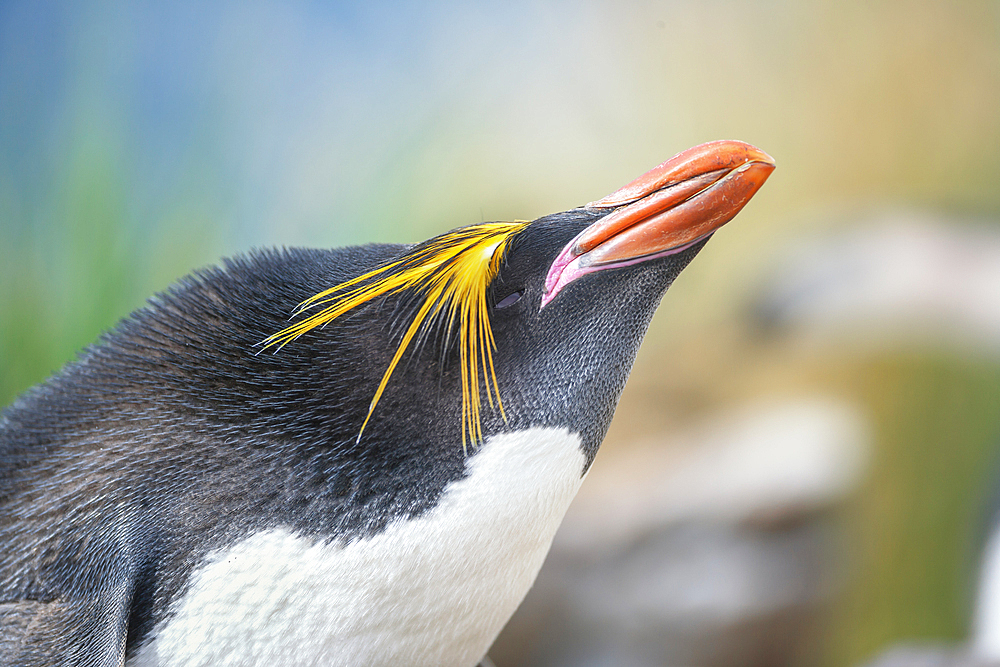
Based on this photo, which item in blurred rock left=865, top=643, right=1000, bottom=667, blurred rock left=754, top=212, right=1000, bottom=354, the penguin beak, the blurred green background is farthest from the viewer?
blurred rock left=754, top=212, right=1000, bottom=354

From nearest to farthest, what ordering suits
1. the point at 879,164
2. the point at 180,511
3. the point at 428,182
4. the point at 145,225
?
the point at 180,511 < the point at 145,225 < the point at 428,182 < the point at 879,164

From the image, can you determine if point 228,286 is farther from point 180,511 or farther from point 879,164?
point 879,164

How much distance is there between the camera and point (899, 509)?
74.2 inches

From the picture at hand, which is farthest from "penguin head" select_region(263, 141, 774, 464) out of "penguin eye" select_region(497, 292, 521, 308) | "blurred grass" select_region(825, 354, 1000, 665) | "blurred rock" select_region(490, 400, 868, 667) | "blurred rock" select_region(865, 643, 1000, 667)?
"blurred grass" select_region(825, 354, 1000, 665)

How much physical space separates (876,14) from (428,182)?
116 centimetres

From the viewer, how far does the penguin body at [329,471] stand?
0.55 meters

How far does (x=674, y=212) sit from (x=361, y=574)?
14.5 inches

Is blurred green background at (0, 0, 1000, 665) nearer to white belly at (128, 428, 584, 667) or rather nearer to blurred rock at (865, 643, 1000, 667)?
blurred rock at (865, 643, 1000, 667)

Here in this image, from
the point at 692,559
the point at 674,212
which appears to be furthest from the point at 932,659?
the point at 674,212

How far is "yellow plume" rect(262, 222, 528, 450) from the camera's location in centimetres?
56

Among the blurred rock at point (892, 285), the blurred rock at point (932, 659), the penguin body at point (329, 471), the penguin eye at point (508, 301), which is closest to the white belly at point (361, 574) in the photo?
the penguin body at point (329, 471)

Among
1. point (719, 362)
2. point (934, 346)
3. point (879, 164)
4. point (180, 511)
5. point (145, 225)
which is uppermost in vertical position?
point (145, 225)

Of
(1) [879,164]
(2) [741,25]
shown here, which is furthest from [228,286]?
(1) [879,164]

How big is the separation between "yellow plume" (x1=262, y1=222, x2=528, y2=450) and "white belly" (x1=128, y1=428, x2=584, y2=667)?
0.05 m
